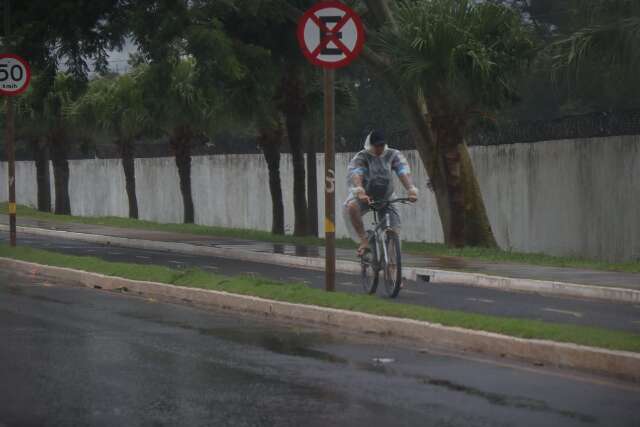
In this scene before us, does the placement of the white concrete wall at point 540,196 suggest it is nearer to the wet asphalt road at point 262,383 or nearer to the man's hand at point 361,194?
the man's hand at point 361,194

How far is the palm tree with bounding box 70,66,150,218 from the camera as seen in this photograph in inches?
1623

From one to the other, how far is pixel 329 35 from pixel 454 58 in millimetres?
9401

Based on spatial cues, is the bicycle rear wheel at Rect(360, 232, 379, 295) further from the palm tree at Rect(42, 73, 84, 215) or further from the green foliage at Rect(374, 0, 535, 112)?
the palm tree at Rect(42, 73, 84, 215)

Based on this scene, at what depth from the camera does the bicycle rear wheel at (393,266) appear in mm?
14562

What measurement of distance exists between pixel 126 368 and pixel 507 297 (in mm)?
6887

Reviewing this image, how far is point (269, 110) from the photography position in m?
30.2

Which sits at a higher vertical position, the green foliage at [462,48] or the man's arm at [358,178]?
the green foliage at [462,48]

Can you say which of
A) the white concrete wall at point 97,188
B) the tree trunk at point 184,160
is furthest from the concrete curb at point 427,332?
the white concrete wall at point 97,188

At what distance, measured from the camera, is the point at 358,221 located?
49.3 feet

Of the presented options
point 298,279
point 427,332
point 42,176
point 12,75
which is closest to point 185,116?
point 42,176

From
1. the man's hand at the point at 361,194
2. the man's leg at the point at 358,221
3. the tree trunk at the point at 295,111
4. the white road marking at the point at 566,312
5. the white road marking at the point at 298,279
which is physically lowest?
the white road marking at the point at 298,279

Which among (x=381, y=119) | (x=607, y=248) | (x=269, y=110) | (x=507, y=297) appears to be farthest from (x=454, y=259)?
→ (x=381, y=119)

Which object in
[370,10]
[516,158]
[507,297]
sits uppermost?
[370,10]

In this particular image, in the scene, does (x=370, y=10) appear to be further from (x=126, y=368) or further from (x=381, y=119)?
(x=381, y=119)
